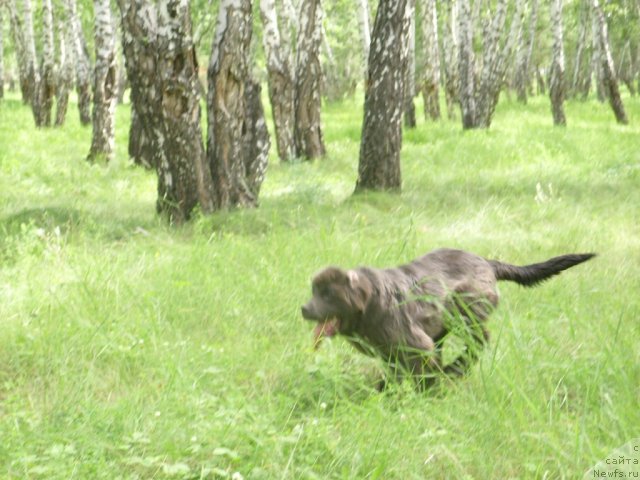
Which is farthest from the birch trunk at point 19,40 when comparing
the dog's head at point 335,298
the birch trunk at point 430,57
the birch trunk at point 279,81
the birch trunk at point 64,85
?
the dog's head at point 335,298

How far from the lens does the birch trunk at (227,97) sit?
858 centimetres

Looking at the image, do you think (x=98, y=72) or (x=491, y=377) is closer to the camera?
(x=491, y=377)

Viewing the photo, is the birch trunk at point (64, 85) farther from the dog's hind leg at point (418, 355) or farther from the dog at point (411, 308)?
the dog's hind leg at point (418, 355)

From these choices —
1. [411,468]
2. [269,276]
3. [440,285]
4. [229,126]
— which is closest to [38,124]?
[229,126]

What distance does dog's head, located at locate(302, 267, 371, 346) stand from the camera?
13.1ft

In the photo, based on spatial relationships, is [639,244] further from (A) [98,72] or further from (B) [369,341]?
(A) [98,72]

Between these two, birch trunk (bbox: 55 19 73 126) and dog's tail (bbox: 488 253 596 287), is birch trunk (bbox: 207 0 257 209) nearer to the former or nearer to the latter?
dog's tail (bbox: 488 253 596 287)

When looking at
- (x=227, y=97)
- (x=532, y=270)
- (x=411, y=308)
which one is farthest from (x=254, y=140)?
(x=411, y=308)

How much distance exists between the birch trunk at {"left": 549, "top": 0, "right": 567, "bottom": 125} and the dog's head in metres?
16.4

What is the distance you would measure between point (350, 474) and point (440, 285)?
1618 millimetres

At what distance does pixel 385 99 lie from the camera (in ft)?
32.1

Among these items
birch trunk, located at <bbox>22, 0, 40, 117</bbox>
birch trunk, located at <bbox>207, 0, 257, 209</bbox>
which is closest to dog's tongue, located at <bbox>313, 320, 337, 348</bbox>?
birch trunk, located at <bbox>207, 0, 257, 209</bbox>

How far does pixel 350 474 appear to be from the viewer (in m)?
3.06

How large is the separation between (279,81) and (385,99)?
11.9ft
